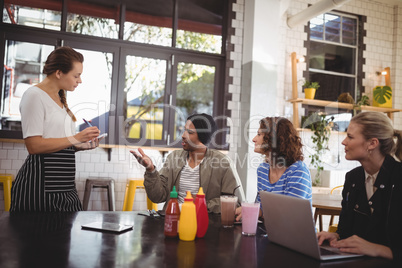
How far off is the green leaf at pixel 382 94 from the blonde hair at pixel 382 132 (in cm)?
476

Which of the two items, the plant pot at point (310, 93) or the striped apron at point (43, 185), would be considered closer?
the striped apron at point (43, 185)

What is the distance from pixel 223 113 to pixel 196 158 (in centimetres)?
297

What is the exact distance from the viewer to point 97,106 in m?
5.23

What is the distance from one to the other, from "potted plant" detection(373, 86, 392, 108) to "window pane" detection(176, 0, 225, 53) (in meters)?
2.71

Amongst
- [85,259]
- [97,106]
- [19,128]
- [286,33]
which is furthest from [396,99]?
[85,259]

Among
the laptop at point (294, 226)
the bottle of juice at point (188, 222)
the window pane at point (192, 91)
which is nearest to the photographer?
the laptop at point (294, 226)

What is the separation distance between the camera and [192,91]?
5727mm

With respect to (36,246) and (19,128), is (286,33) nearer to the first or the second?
(19,128)

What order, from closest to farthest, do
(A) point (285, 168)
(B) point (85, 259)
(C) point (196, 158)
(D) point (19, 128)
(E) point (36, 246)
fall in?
(B) point (85, 259) < (E) point (36, 246) < (A) point (285, 168) < (C) point (196, 158) < (D) point (19, 128)

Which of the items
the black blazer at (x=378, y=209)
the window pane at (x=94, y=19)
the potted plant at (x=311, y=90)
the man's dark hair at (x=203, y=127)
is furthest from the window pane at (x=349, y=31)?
the black blazer at (x=378, y=209)

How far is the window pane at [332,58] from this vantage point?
649 centimetres

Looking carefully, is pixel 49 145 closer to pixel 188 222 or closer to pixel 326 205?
pixel 188 222

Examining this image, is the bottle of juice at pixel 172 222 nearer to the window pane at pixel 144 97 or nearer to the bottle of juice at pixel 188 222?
the bottle of juice at pixel 188 222

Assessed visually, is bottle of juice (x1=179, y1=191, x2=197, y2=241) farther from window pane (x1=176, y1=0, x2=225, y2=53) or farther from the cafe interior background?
window pane (x1=176, y1=0, x2=225, y2=53)
